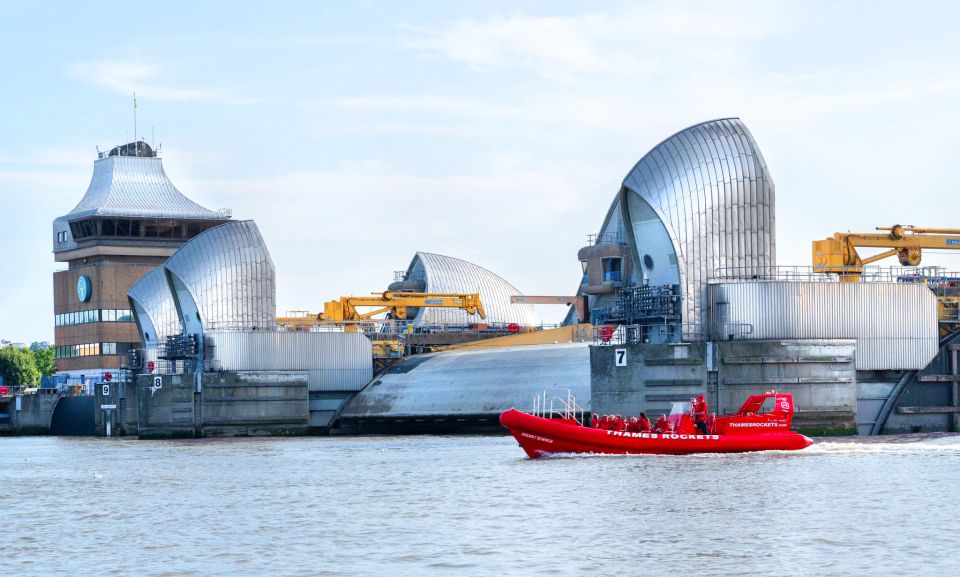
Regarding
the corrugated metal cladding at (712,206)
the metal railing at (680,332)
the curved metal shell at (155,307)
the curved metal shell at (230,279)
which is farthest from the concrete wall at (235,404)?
the corrugated metal cladding at (712,206)

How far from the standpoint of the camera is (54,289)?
192375 mm

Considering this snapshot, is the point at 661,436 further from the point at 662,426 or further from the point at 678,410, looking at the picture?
the point at 678,410

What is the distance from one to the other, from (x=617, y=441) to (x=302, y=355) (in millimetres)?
45780

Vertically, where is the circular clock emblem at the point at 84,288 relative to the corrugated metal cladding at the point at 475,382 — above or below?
above

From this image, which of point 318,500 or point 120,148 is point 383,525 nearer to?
point 318,500

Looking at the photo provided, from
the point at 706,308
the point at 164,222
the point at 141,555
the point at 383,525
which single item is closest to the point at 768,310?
the point at 706,308

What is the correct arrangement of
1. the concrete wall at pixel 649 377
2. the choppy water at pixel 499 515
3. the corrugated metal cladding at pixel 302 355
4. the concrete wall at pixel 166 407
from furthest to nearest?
the corrugated metal cladding at pixel 302 355 < the concrete wall at pixel 166 407 < the concrete wall at pixel 649 377 < the choppy water at pixel 499 515

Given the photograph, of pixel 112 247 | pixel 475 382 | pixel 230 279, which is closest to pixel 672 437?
pixel 475 382

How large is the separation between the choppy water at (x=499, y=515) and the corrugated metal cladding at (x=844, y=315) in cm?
858

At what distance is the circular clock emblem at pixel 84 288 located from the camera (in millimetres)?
184125

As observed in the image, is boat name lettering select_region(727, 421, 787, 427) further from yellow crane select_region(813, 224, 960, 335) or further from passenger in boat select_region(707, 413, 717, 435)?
yellow crane select_region(813, 224, 960, 335)

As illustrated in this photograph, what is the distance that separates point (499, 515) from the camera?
57500 mm

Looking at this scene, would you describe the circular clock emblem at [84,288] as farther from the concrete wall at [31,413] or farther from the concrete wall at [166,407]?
the concrete wall at [166,407]

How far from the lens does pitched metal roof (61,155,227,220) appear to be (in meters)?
184
